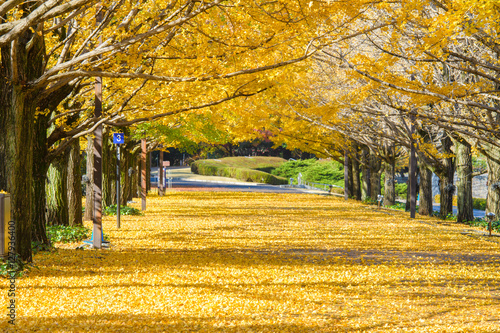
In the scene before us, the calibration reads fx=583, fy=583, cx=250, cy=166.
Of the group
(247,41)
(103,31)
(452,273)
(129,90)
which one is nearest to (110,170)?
(129,90)

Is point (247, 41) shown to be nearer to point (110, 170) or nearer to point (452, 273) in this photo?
point (452, 273)

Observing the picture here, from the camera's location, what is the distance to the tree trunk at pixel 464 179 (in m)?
20.4

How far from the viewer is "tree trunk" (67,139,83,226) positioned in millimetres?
16281

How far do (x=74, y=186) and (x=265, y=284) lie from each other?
31.1 feet

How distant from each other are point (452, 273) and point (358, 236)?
5.93 meters

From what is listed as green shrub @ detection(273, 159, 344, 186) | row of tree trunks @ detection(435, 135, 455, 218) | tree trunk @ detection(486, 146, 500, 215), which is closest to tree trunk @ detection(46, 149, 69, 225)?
tree trunk @ detection(486, 146, 500, 215)

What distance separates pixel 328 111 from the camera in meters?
17.5

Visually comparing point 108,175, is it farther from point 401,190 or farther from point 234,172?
point 234,172

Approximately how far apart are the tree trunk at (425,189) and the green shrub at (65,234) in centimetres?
Answer: 1487

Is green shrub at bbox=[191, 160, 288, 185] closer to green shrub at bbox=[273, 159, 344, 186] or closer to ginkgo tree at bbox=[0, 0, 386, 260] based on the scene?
green shrub at bbox=[273, 159, 344, 186]

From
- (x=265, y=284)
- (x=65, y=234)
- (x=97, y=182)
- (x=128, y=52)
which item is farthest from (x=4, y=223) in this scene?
(x=65, y=234)

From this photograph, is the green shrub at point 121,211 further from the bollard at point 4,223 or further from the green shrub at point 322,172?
the green shrub at point 322,172

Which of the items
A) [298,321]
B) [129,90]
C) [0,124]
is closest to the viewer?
[298,321]

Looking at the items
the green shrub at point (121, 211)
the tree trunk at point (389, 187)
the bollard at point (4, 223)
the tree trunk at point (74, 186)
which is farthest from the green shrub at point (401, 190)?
the bollard at point (4, 223)
